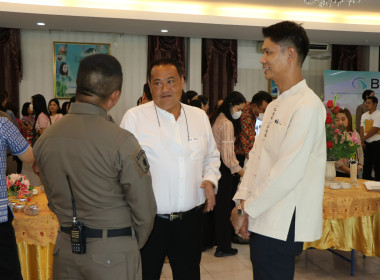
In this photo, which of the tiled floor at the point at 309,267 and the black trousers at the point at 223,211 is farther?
the black trousers at the point at 223,211

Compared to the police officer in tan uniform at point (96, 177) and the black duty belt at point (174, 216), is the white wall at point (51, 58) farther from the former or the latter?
the police officer in tan uniform at point (96, 177)

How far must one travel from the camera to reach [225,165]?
4055 millimetres

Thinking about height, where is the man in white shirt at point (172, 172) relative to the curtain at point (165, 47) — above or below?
below

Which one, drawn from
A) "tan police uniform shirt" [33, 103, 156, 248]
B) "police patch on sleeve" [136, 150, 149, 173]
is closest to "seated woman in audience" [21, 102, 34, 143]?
"tan police uniform shirt" [33, 103, 156, 248]

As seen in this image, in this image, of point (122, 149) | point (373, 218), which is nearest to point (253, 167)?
point (122, 149)

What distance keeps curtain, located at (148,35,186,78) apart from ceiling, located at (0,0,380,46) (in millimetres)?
250

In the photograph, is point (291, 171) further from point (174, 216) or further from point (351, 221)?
point (351, 221)

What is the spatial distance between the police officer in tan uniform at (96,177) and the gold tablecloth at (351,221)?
205 centimetres

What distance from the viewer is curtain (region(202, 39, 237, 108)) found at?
8.66 m

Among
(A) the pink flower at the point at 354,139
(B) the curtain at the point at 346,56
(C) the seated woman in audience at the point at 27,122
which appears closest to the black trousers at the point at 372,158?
A: (B) the curtain at the point at 346,56

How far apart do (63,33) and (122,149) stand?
723cm

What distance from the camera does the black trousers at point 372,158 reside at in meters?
7.06

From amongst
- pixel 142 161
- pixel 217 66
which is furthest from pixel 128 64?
pixel 142 161

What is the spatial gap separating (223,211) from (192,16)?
13.3ft
